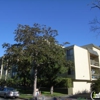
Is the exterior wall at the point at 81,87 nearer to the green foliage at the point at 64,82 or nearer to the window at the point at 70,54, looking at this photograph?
the green foliage at the point at 64,82

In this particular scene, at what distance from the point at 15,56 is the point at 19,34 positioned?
390cm

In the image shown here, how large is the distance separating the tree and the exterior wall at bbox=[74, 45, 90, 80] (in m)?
5.68

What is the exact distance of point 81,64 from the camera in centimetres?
3397

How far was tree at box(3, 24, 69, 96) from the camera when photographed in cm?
2458

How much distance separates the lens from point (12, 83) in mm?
42875

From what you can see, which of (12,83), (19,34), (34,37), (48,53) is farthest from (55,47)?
(12,83)

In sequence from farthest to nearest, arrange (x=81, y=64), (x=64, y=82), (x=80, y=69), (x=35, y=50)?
(x=81, y=64)
(x=80, y=69)
(x=64, y=82)
(x=35, y=50)

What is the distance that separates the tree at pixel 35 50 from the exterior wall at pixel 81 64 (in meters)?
5.68

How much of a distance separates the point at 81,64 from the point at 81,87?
4.68 m

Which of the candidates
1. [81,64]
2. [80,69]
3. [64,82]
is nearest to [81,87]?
[80,69]

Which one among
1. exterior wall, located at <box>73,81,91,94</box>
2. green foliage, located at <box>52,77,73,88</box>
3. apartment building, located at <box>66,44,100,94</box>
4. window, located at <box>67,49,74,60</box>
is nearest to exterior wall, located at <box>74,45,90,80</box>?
apartment building, located at <box>66,44,100,94</box>

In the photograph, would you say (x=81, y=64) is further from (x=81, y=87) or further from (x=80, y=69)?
(x=81, y=87)

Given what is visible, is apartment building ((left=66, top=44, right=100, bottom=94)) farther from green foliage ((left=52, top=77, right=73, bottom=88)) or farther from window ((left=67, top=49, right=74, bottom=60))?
green foliage ((left=52, top=77, right=73, bottom=88))

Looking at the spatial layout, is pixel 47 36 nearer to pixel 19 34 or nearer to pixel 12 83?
pixel 19 34
